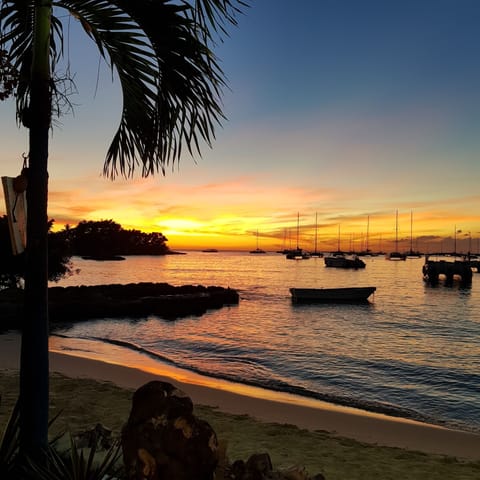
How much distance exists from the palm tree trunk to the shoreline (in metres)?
8.09

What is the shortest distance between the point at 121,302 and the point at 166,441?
4007cm

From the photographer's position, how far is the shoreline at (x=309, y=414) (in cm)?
1046

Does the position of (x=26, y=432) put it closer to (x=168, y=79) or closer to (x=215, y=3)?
(x=168, y=79)

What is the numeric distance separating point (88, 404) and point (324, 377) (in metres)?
11.1

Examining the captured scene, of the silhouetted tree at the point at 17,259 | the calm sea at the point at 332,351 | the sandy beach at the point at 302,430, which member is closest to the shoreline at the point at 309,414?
the sandy beach at the point at 302,430

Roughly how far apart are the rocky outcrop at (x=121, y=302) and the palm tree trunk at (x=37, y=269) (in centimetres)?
2918

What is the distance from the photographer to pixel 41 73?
3418 millimetres

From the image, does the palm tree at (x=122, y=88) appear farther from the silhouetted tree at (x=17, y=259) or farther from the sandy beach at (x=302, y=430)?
the silhouetted tree at (x=17, y=259)

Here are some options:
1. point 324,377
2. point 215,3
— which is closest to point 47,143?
point 215,3

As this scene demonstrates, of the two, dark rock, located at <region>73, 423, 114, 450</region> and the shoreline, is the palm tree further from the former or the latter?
the shoreline

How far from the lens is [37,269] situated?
3252 mm

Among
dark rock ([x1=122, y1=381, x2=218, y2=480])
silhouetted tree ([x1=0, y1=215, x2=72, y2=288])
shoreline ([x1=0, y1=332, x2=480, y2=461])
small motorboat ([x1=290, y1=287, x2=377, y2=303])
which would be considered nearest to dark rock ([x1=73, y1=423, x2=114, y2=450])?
dark rock ([x1=122, y1=381, x2=218, y2=480])

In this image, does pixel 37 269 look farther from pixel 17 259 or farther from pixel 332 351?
pixel 17 259

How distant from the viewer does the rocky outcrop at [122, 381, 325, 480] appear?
3.23 metres
